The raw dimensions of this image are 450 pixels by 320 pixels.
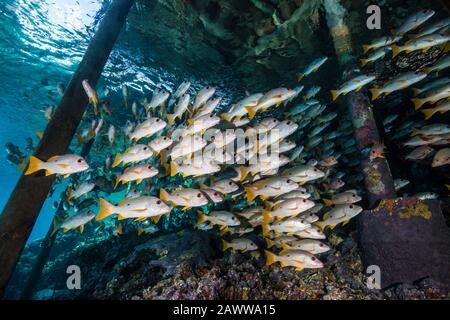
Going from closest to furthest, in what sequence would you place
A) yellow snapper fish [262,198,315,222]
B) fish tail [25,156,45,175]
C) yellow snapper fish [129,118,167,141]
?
fish tail [25,156,45,175], yellow snapper fish [262,198,315,222], yellow snapper fish [129,118,167,141]

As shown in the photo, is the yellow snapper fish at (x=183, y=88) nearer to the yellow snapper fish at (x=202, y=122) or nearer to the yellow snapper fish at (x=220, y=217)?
the yellow snapper fish at (x=202, y=122)

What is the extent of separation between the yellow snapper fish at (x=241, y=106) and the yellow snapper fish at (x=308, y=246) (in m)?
3.01

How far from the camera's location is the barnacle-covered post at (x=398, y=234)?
474cm

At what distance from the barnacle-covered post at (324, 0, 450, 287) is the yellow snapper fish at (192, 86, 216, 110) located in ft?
13.3

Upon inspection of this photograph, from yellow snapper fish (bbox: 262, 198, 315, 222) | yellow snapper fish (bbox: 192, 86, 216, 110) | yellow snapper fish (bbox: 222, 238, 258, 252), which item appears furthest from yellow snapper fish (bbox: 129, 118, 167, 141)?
yellow snapper fish (bbox: 222, 238, 258, 252)

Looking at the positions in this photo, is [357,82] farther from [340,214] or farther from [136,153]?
[136,153]

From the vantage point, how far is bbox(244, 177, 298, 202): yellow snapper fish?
5109 millimetres

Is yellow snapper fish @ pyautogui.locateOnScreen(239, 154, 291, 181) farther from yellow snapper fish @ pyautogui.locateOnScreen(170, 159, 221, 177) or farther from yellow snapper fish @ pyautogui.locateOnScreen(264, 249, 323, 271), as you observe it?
yellow snapper fish @ pyautogui.locateOnScreen(264, 249, 323, 271)

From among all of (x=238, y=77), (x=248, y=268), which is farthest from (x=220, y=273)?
(x=238, y=77)

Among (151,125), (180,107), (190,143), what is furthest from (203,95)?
(190,143)

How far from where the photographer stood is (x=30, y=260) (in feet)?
64.3

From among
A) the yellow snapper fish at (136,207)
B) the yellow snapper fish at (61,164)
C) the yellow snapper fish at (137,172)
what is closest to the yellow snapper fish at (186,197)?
the yellow snapper fish at (136,207)
